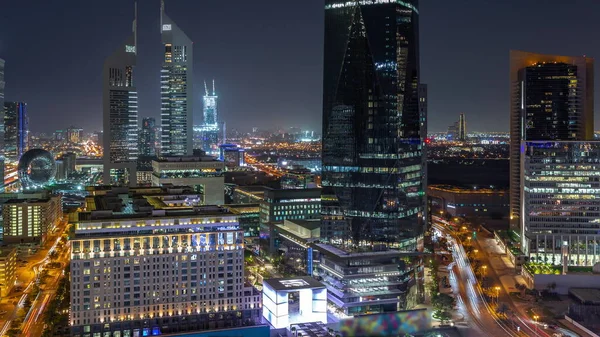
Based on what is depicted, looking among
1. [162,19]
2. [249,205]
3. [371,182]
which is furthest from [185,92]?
[371,182]

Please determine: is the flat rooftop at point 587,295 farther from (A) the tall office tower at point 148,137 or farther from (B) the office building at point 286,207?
(A) the tall office tower at point 148,137

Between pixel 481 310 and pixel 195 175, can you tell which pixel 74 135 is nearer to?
pixel 195 175

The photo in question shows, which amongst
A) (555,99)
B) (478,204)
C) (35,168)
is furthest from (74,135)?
(555,99)

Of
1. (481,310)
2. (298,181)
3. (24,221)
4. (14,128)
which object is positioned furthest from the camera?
(14,128)

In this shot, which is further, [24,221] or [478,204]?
[478,204]

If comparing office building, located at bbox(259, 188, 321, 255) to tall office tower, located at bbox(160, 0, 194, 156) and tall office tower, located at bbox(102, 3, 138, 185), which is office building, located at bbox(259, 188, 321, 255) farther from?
tall office tower, located at bbox(102, 3, 138, 185)

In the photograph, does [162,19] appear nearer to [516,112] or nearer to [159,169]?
[159,169]

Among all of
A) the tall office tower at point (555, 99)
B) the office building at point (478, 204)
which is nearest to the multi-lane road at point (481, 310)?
the tall office tower at point (555, 99)
